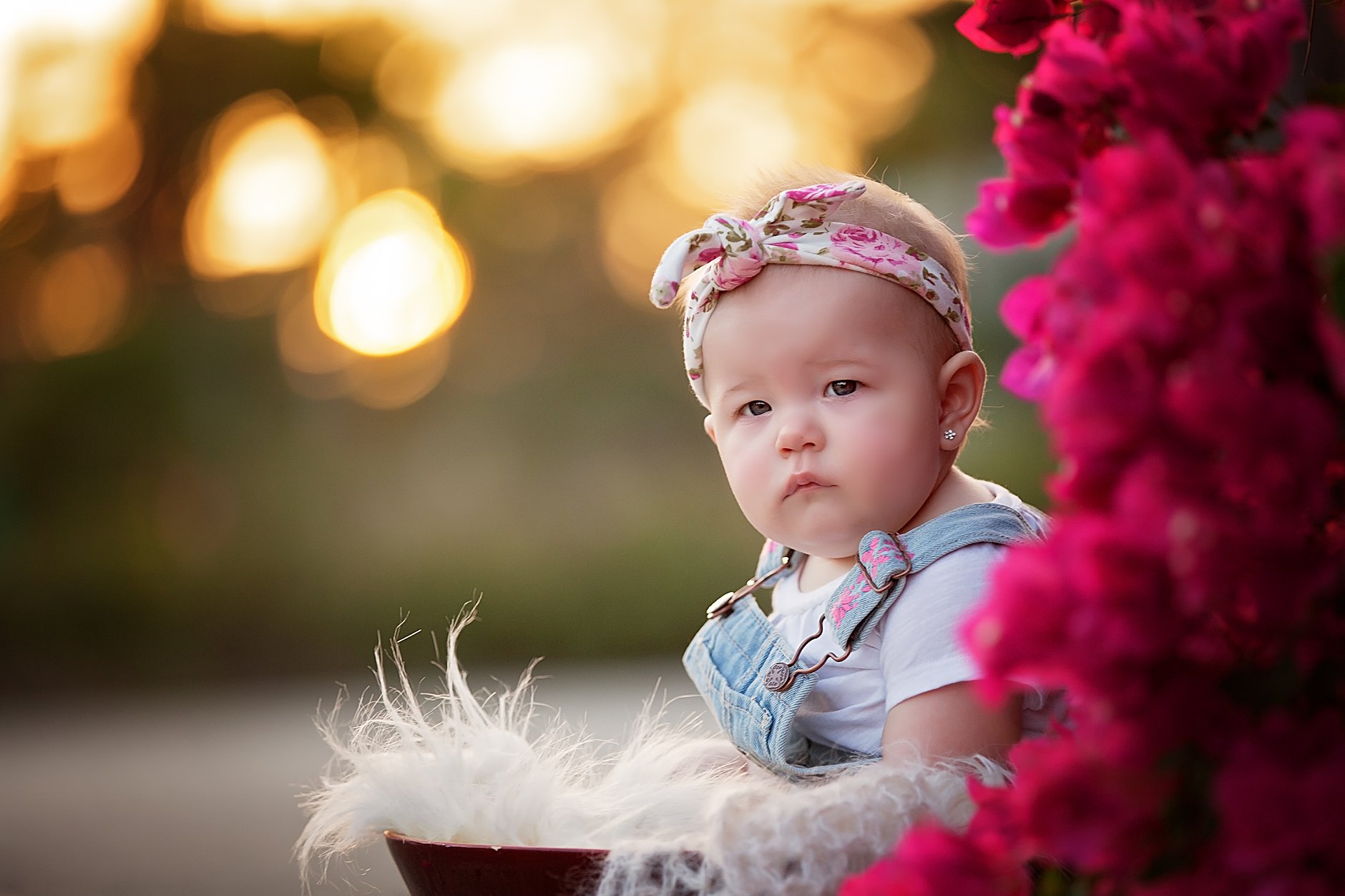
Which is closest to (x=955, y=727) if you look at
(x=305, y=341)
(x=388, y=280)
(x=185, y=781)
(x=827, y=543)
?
(x=827, y=543)

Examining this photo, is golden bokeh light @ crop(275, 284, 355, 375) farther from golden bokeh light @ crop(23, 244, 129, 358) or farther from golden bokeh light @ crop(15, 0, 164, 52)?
golden bokeh light @ crop(15, 0, 164, 52)

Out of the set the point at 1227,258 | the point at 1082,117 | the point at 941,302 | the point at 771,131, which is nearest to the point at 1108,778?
the point at 1227,258

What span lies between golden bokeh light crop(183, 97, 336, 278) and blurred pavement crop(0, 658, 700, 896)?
A: 1985 mm

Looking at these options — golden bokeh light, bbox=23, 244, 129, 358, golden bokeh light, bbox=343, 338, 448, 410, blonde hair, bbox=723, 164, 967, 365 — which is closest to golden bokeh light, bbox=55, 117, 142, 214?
golden bokeh light, bbox=23, 244, 129, 358

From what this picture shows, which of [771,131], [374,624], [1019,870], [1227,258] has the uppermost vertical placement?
[771,131]

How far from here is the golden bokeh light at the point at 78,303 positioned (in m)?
4.93

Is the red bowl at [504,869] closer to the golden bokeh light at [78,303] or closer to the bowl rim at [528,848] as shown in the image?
the bowl rim at [528,848]

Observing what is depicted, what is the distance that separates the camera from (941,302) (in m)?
0.99

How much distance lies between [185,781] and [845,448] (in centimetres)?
234

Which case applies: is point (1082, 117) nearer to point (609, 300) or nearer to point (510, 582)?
point (510, 582)

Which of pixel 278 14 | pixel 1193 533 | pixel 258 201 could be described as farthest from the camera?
pixel 278 14

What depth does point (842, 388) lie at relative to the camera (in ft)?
3.15

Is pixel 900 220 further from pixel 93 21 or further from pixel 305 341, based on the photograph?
pixel 93 21

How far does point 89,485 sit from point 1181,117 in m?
5.13
